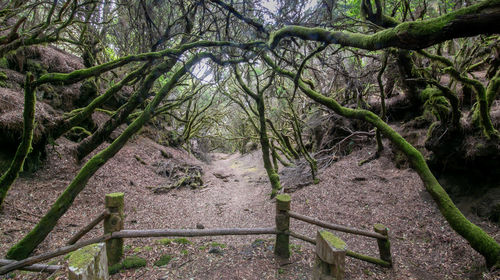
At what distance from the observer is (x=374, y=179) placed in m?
6.37

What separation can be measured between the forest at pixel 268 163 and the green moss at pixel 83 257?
88cm

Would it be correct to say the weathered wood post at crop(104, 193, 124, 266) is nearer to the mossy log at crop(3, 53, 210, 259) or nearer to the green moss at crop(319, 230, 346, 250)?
the mossy log at crop(3, 53, 210, 259)

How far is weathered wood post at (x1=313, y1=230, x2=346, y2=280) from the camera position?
220cm

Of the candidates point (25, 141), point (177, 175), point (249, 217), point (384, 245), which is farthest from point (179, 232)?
point (177, 175)

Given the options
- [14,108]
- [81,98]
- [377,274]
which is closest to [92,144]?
[14,108]

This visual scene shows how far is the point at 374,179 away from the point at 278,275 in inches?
182

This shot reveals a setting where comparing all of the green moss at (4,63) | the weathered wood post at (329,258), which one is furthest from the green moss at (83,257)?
the green moss at (4,63)

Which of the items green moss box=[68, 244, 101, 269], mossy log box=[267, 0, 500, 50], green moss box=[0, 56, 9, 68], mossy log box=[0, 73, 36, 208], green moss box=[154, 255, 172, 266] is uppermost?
green moss box=[0, 56, 9, 68]

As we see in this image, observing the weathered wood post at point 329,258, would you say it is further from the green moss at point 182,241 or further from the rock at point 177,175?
the rock at point 177,175

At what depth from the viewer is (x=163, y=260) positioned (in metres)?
3.47

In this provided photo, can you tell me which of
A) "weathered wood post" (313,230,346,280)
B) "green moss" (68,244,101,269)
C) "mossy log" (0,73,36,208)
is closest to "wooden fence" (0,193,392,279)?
"weathered wood post" (313,230,346,280)

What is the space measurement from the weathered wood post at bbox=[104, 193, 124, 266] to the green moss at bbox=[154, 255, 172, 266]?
22.8 inches

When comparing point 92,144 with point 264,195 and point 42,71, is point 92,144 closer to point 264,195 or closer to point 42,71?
point 42,71

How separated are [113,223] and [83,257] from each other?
5.77ft
